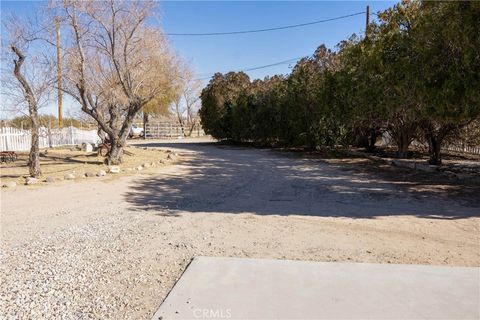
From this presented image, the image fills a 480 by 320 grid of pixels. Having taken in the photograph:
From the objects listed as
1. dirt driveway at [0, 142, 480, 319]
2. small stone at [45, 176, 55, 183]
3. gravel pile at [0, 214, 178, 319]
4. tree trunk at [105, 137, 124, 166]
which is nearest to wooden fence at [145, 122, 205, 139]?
tree trunk at [105, 137, 124, 166]

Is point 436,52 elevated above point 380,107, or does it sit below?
above

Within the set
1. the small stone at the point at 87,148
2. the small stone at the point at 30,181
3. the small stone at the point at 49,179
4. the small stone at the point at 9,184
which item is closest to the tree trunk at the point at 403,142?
the small stone at the point at 49,179

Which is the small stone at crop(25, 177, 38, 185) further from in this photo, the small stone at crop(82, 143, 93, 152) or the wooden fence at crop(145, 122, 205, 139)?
the wooden fence at crop(145, 122, 205, 139)

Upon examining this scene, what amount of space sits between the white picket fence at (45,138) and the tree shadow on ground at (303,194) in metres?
10.6

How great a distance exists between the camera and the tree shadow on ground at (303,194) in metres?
7.18

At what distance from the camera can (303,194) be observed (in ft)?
29.1

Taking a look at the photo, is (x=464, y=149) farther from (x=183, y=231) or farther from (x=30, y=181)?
(x=30, y=181)

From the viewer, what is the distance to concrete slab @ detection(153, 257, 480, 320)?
319 centimetres

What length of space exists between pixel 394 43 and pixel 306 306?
32.7 feet

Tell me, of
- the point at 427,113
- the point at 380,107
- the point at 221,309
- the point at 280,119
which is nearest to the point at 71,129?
the point at 280,119

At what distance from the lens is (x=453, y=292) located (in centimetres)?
350

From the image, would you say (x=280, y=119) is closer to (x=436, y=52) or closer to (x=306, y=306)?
(x=436, y=52)

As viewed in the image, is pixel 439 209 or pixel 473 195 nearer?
pixel 439 209

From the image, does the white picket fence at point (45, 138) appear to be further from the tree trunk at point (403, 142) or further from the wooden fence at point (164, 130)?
the tree trunk at point (403, 142)
